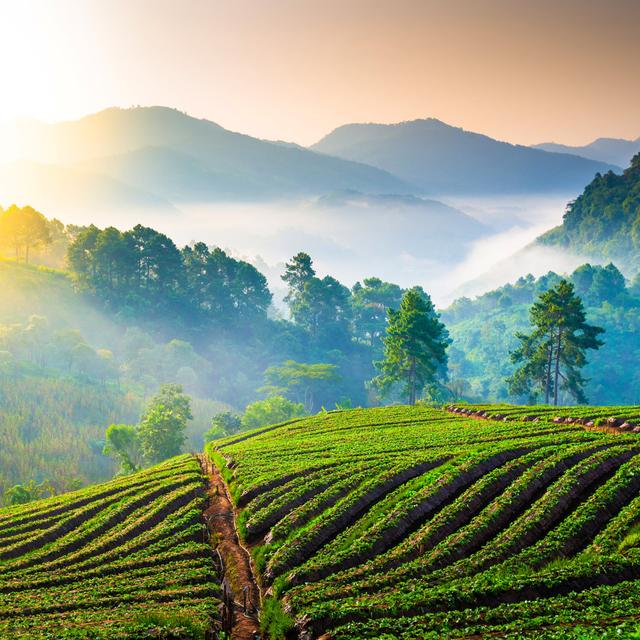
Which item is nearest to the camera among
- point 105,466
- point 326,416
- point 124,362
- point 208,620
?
point 208,620

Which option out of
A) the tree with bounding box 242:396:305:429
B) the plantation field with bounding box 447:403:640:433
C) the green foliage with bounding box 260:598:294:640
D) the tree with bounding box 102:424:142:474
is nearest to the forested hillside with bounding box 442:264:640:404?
the tree with bounding box 242:396:305:429

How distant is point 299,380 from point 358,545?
99.1 metres

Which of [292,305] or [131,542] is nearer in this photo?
[131,542]

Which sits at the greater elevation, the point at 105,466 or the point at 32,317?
the point at 32,317

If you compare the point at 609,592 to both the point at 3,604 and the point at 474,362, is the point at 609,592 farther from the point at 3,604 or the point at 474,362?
the point at 474,362

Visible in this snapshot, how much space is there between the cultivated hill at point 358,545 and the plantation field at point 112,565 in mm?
108

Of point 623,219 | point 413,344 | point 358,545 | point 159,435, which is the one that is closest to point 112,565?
point 358,545

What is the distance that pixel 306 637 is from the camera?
21.5m

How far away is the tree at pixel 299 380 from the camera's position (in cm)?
12319

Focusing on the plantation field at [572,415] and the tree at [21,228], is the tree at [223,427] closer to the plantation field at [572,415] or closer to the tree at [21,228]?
the plantation field at [572,415]

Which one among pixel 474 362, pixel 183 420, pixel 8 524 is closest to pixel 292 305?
pixel 474 362

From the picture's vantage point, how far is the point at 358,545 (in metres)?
28.2

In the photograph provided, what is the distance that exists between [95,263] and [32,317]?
30.7 meters

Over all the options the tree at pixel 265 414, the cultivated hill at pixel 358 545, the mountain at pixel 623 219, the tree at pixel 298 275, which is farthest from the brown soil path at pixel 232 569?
the mountain at pixel 623 219
